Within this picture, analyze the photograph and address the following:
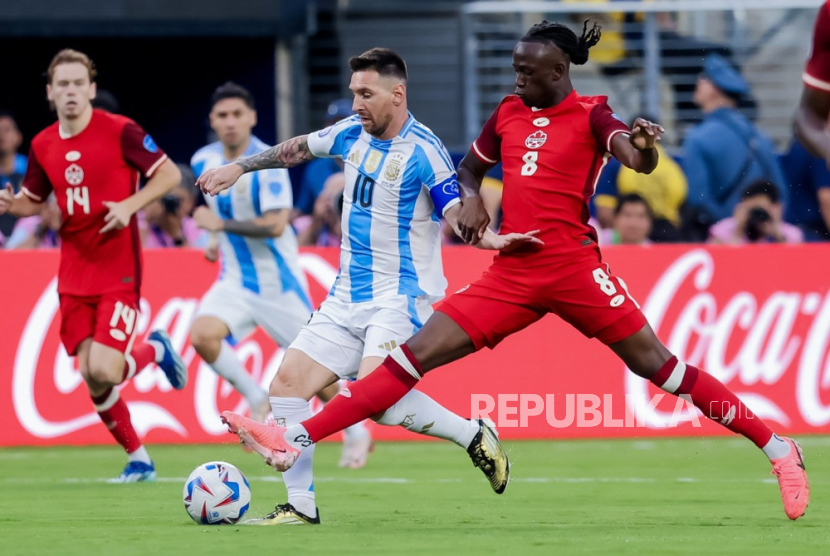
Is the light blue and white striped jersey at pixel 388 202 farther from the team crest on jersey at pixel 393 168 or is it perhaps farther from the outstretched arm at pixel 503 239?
the outstretched arm at pixel 503 239

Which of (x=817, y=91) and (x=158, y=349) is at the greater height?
(x=817, y=91)

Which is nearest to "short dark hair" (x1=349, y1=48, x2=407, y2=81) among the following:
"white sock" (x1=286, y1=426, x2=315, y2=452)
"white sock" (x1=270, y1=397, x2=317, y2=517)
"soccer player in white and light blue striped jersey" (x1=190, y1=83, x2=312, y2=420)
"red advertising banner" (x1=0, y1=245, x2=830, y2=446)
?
"white sock" (x1=270, y1=397, x2=317, y2=517)

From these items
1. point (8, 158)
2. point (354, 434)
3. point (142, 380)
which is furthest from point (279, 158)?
point (8, 158)

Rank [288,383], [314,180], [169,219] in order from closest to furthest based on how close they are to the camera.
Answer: [288,383] → [169,219] → [314,180]

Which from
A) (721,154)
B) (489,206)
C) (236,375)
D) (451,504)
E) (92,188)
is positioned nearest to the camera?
(451,504)

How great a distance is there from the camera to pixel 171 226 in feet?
45.3

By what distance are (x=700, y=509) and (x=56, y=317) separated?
594 cm

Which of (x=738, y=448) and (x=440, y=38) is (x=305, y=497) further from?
(x=440, y=38)

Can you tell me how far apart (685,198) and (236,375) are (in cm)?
534

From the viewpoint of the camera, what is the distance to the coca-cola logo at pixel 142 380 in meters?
12.2

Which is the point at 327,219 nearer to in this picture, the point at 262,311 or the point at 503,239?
the point at 262,311

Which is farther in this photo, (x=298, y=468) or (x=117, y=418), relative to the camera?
(x=117, y=418)

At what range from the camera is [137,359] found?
1015 cm

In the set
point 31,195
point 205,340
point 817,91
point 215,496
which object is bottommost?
point 205,340
